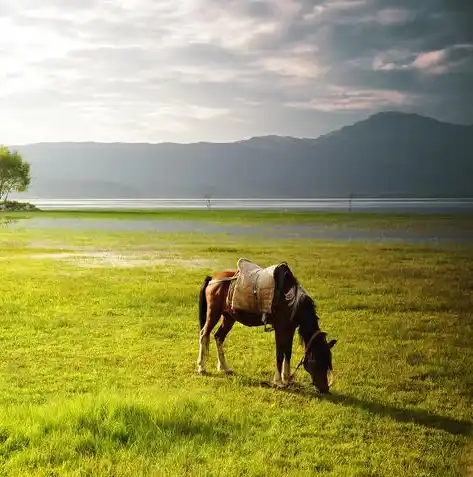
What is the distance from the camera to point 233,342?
376 inches

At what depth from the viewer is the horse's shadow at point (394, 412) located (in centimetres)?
593

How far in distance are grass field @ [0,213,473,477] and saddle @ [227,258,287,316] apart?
98 centimetres

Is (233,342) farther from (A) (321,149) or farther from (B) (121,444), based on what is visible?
(A) (321,149)

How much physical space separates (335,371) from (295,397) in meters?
1.35

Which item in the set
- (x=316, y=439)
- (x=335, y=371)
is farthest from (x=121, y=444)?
(x=335, y=371)

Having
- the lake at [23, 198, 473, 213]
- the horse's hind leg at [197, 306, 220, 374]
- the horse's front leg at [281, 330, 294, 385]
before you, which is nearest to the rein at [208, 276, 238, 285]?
the horse's hind leg at [197, 306, 220, 374]

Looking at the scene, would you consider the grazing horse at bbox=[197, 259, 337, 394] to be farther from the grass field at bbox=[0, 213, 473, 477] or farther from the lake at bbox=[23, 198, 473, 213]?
the lake at bbox=[23, 198, 473, 213]

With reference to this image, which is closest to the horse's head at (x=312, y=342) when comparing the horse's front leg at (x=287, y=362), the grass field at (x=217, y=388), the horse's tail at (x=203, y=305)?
the horse's front leg at (x=287, y=362)

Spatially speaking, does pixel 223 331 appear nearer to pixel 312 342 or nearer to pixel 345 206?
pixel 312 342

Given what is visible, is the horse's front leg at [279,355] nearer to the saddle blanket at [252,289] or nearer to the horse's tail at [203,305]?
the saddle blanket at [252,289]

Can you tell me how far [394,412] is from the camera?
6273 millimetres

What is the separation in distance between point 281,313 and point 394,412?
156cm

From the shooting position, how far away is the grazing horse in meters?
6.33

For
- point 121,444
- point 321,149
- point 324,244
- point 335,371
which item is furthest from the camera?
point 321,149
